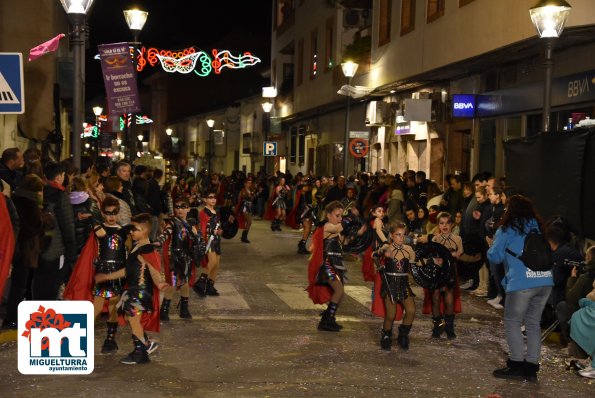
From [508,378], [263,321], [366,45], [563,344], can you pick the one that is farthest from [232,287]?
[366,45]

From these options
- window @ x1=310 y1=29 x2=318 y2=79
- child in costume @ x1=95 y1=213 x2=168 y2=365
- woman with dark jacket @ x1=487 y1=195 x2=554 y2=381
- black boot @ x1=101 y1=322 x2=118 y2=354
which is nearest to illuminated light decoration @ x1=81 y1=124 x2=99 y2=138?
window @ x1=310 y1=29 x2=318 y2=79

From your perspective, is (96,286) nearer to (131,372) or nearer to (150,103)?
(131,372)

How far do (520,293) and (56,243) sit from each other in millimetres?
4983

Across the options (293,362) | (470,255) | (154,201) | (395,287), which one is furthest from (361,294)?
(293,362)

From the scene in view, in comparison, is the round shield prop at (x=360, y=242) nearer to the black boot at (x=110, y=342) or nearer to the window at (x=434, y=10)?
the black boot at (x=110, y=342)

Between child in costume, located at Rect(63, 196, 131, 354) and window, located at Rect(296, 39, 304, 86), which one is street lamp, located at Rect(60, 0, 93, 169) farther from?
window, located at Rect(296, 39, 304, 86)

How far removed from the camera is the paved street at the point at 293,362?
8.03m

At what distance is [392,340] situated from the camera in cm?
1052

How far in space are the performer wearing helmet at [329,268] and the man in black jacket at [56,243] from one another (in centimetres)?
279

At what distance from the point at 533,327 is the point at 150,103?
89061 millimetres

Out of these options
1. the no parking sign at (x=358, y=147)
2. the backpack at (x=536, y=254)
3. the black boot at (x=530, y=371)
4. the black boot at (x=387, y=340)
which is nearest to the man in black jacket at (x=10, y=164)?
the black boot at (x=387, y=340)

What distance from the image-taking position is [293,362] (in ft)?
30.1

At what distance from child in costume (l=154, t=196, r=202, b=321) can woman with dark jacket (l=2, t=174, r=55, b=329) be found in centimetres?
163

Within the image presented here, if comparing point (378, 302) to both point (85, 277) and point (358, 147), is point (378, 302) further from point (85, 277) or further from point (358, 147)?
point (358, 147)
